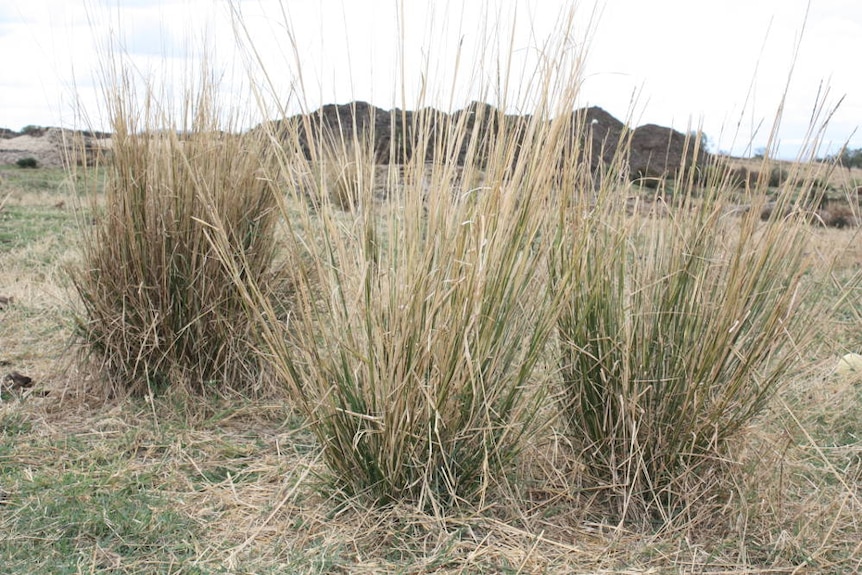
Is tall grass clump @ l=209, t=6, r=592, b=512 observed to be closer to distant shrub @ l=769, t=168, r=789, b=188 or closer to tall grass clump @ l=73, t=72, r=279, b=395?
distant shrub @ l=769, t=168, r=789, b=188

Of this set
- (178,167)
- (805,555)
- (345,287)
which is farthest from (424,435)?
(178,167)

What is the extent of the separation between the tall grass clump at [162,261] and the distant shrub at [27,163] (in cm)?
1001

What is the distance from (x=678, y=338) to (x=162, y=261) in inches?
78.5

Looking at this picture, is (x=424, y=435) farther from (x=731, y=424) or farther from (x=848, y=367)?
(x=848, y=367)

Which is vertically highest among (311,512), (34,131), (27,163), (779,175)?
(779,175)

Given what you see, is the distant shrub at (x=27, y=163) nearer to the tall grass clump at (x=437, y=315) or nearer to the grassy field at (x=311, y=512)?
the grassy field at (x=311, y=512)

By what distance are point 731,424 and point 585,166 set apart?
34.6 inches

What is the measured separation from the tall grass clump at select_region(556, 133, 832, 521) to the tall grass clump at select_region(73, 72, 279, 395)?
1443 millimetres

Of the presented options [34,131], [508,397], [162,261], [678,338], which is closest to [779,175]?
[678,338]

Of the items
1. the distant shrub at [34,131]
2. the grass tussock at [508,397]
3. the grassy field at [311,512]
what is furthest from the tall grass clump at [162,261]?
the distant shrub at [34,131]

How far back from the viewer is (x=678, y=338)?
227cm

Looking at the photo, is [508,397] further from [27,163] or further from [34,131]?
[34,131]

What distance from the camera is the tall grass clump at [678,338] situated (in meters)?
2.21

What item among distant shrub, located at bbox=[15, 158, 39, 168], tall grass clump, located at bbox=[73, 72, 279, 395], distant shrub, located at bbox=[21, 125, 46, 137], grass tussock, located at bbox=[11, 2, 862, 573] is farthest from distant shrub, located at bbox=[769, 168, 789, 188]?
distant shrub, located at bbox=[21, 125, 46, 137]
